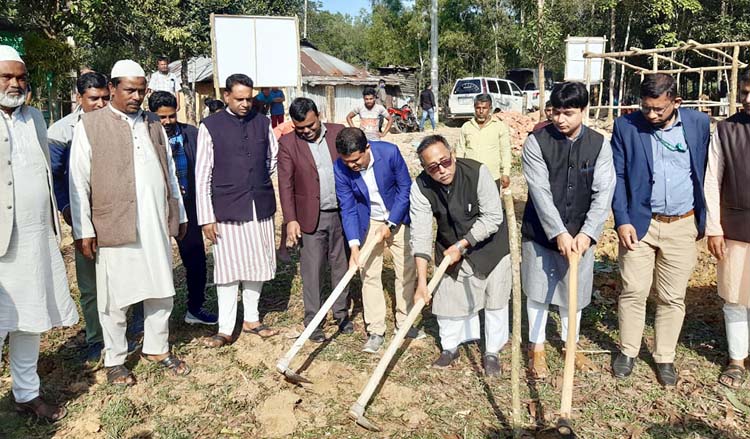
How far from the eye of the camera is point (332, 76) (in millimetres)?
23547

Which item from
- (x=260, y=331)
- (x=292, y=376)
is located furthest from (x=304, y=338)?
(x=260, y=331)

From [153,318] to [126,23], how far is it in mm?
11801

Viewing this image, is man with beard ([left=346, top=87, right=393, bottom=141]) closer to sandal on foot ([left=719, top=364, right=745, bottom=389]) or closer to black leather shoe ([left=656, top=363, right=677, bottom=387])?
black leather shoe ([left=656, top=363, right=677, bottom=387])

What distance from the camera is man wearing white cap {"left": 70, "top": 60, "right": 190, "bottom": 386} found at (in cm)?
339

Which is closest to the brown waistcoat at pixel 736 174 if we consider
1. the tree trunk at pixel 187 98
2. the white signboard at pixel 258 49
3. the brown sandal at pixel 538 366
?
the brown sandal at pixel 538 366

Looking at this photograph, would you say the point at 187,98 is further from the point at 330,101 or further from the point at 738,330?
the point at 738,330

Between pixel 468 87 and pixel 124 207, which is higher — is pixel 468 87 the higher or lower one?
the higher one

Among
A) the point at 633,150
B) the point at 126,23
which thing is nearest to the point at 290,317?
the point at 633,150

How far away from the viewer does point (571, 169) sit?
3.39 metres

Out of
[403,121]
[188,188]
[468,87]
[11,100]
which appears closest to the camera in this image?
[11,100]

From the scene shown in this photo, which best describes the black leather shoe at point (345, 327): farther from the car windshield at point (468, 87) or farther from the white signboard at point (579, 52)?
the car windshield at point (468, 87)

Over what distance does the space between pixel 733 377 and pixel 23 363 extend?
4117 mm

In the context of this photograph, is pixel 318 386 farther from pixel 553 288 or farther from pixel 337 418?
pixel 553 288

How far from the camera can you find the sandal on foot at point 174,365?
152 inches
